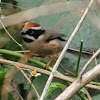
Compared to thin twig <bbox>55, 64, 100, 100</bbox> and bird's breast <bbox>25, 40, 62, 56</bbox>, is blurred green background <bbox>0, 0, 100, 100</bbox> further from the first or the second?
thin twig <bbox>55, 64, 100, 100</bbox>

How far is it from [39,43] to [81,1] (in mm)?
590

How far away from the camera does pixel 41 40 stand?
112 inches

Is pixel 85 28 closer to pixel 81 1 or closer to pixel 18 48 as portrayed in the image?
pixel 81 1

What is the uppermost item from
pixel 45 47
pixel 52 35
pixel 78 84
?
pixel 78 84

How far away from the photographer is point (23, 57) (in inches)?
99.2

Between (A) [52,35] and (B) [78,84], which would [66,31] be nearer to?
(A) [52,35]

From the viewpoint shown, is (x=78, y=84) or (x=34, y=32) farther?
(x=34, y=32)

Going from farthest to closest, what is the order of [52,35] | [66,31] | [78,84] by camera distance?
[52,35]
[66,31]
[78,84]

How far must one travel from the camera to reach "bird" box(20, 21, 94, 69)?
271 cm

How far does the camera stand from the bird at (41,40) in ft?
8.89

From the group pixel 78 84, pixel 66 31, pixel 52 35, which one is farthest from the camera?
pixel 52 35

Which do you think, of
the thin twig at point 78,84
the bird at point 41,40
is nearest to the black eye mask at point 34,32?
the bird at point 41,40

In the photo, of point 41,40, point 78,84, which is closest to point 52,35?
point 41,40

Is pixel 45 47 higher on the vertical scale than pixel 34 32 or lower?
lower
